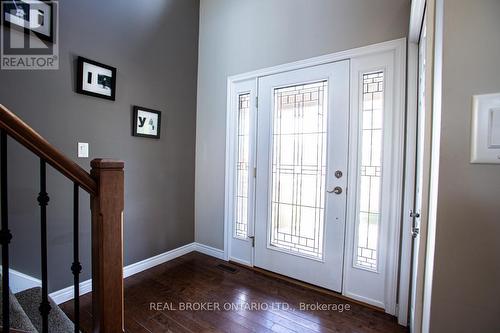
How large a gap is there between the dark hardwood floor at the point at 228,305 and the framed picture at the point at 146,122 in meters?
1.44

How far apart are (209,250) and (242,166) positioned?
114 cm

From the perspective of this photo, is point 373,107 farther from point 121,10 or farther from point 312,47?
point 121,10

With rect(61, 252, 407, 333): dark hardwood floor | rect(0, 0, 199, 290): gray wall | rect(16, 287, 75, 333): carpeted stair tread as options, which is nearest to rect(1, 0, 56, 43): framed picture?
rect(0, 0, 199, 290): gray wall

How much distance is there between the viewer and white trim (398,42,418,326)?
1.67m

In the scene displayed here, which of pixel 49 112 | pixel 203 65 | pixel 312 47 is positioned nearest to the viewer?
pixel 49 112

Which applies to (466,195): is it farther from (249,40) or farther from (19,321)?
(249,40)

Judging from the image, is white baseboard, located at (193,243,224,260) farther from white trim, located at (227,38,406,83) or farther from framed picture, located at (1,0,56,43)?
framed picture, located at (1,0,56,43)

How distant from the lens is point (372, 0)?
1.90m

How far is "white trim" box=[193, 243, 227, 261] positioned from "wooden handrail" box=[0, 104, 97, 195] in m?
2.05

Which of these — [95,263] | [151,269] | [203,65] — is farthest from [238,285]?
[203,65]

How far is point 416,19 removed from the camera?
1452mm

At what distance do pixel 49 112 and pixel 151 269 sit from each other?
1.74 meters

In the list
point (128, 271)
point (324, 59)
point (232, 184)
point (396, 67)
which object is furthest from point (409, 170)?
point (128, 271)

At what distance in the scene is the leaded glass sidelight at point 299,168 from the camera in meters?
2.17
